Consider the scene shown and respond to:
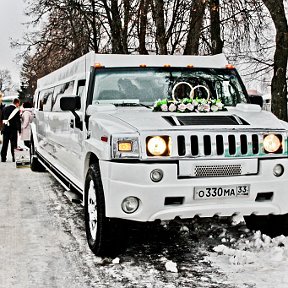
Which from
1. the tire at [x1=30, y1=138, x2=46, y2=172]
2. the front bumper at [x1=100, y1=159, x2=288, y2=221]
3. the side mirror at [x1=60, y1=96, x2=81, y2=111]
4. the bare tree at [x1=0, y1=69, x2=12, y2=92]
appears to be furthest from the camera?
the bare tree at [x1=0, y1=69, x2=12, y2=92]

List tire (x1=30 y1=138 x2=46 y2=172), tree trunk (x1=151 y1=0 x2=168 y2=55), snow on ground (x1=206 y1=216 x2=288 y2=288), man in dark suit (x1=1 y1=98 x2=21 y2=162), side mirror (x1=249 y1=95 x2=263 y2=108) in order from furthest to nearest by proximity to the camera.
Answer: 1. tree trunk (x1=151 y1=0 x2=168 y2=55)
2. man in dark suit (x1=1 y1=98 x2=21 y2=162)
3. tire (x1=30 y1=138 x2=46 y2=172)
4. side mirror (x1=249 y1=95 x2=263 y2=108)
5. snow on ground (x1=206 y1=216 x2=288 y2=288)

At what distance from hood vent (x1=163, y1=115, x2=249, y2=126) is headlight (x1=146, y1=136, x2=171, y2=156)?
241 mm

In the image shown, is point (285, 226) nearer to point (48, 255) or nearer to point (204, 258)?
point (204, 258)

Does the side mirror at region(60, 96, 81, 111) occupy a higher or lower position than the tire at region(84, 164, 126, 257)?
higher

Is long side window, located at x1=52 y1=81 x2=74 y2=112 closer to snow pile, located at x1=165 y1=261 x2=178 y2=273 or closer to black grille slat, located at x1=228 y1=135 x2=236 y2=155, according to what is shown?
black grille slat, located at x1=228 y1=135 x2=236 y2=155

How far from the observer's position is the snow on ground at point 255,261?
4.38m

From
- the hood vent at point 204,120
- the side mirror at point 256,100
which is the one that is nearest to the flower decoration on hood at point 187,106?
the hood vent at point 204,120

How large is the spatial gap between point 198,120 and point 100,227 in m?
1.34

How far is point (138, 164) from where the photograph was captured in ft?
15.0

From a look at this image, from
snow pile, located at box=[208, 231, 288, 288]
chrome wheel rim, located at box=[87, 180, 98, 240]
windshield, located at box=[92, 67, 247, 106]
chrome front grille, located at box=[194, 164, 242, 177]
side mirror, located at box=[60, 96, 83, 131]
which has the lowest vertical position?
snow pile, located at box=[208, 231, 288, 288]

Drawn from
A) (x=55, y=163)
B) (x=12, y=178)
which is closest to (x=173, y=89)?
(x=55, y=163)

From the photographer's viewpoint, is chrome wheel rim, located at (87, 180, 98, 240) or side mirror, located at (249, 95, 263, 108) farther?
side mirror, located at (249, 95, 263, 108)

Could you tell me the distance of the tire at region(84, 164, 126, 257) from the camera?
4.84m

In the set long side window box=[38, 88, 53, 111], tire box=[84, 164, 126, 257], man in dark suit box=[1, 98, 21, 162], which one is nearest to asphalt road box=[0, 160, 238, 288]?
tire box=[84, 164, 126, 257]
